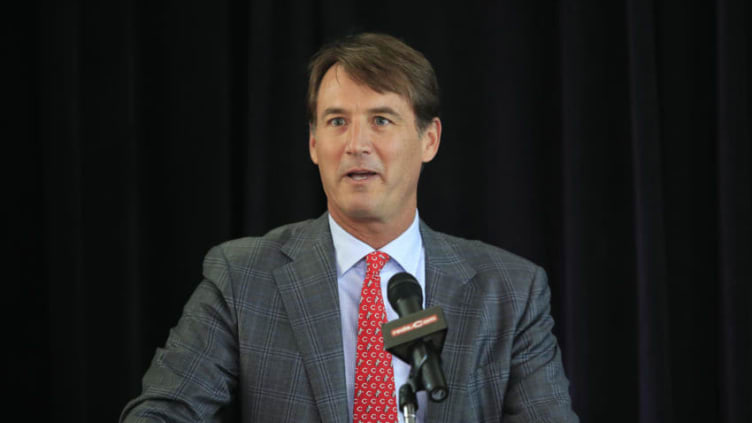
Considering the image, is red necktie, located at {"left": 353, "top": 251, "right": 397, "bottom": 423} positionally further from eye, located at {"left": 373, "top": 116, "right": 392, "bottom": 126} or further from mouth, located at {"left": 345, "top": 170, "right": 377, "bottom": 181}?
eye, located at {"left": 373, "top": 116, "right": 392, "bottom": 126}

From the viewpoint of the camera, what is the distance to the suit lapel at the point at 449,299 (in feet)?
6.57

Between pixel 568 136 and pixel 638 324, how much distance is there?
0.64 meters


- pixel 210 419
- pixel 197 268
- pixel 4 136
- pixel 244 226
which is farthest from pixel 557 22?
pixel 4 136

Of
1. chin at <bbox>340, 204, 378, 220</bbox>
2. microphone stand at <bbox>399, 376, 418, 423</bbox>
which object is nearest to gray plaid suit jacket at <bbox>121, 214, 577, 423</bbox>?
chin at <bbox>340, 204, 378, 220</bbox>

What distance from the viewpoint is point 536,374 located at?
6.84 feet

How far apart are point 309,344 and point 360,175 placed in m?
0.45

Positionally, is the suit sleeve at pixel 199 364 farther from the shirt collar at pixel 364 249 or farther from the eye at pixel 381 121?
the eye at pixel 381 121

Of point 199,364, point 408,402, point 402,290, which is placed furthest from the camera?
point 199,364

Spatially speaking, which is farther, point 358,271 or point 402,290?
point 358,271

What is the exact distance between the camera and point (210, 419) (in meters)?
1.97

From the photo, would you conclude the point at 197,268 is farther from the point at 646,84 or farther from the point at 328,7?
the point at 646,84

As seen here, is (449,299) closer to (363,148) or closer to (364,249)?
(364,249)

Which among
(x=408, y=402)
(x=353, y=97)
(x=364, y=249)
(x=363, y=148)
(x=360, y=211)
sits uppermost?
(x=353, y=97)

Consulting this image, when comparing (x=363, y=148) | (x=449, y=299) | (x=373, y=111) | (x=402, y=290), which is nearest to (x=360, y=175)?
(x=363, y=148)
